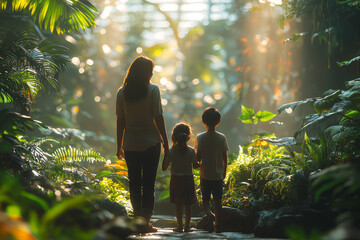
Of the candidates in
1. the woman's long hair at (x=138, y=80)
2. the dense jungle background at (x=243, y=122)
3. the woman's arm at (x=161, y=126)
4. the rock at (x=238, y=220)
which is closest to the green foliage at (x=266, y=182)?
the dense jungle background at (x=243, y=122)

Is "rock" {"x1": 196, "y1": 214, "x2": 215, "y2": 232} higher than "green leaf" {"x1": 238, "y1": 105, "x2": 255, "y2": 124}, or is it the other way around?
"green leaf" {"x1": 238, "y1": 105, "x2": 255, "y2": 124}

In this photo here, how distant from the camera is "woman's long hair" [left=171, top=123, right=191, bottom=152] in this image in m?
4.82

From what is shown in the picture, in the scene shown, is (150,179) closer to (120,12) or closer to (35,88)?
(35,88)

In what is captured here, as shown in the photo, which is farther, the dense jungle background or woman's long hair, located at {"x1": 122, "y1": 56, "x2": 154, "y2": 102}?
woman's long hair, located at {"x1": 122, "y1": 56, "x2": 154, "y2": 102}

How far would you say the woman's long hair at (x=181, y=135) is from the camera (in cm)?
482

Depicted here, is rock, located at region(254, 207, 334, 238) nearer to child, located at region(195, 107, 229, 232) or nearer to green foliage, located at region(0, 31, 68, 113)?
child, located at region(195, 107, 229, 232)

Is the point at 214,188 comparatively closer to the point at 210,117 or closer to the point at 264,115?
the point at 210,117

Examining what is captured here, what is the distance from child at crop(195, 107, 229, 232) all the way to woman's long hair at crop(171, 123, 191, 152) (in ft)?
0.61

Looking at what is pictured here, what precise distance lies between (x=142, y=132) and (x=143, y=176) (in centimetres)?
48

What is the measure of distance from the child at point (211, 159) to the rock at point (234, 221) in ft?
0.61

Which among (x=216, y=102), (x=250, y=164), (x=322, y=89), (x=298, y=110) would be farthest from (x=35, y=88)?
(x=216, y=102)

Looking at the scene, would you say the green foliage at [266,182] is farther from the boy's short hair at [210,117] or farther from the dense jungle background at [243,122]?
the boy's short hair at [210,117]

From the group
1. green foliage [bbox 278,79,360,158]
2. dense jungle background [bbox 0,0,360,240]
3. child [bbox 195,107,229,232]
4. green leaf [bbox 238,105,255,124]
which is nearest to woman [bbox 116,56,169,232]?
dense jungle background [bbox 0,0,360,240]

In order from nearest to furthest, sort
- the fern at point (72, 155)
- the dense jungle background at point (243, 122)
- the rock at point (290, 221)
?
1. the dense jungle background at point (243, 122)
2. the rock at point (290, 221)
3. the fern at point (72, 155)
